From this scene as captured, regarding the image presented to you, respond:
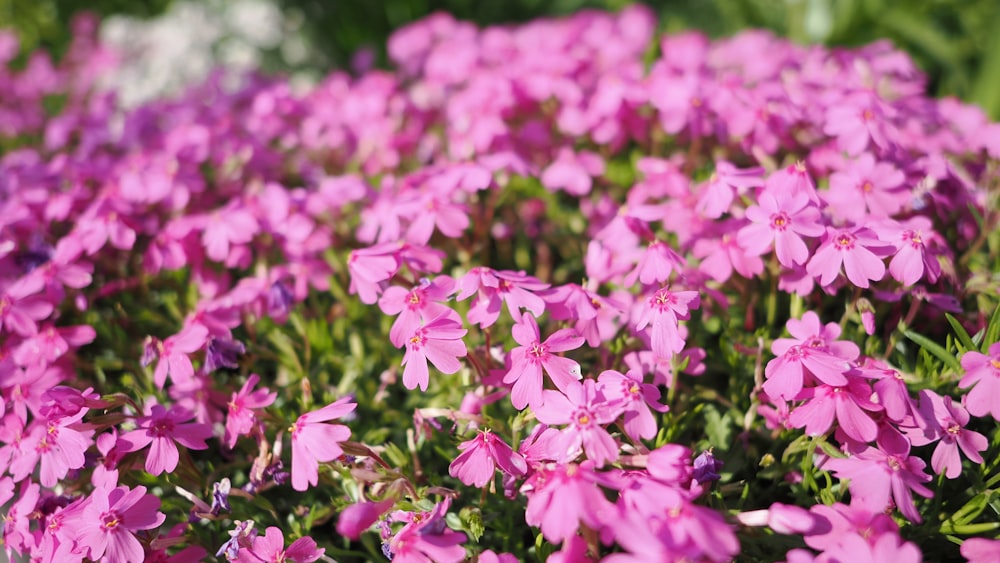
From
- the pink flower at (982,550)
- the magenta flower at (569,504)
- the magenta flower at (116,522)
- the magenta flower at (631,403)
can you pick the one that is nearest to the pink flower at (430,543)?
the magenta flower at (569,504)

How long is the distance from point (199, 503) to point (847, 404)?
4.01ft

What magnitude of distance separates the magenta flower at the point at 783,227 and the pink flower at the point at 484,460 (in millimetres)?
646

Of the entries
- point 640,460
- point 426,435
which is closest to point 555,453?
point 640,460

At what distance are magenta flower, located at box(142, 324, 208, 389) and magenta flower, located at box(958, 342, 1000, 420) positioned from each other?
1506 millimetres

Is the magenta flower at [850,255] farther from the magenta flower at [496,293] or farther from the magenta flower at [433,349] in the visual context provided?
the magenta flower at [433,349]

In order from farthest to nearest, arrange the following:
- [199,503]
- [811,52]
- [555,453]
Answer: [811,52] → [199,503] → [555,453]

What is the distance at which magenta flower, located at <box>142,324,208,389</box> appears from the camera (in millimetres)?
1478

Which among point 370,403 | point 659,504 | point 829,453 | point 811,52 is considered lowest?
point 370,403

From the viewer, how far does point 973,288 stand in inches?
58.7

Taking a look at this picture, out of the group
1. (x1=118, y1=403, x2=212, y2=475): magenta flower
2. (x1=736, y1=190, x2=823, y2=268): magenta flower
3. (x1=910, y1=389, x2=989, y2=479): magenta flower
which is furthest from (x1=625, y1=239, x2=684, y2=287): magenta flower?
(x1=118, y1=403, x2=212, y2=475): magenta flower

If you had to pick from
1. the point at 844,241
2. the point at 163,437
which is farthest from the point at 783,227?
the point at 163,437

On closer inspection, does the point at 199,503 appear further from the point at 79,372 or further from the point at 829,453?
the point at 829,453

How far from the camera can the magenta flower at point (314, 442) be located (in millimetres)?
1229

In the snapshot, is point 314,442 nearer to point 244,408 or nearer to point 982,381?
point 244,408
